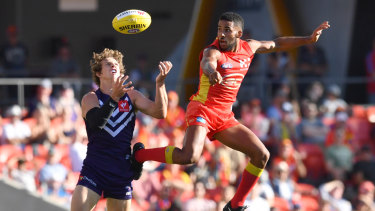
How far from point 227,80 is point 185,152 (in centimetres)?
87

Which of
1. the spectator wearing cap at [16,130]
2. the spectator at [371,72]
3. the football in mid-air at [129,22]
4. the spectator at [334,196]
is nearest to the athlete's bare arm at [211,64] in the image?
the football in mid-air at [129,22]

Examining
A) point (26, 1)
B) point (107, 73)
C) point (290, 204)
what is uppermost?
point (107, 73)

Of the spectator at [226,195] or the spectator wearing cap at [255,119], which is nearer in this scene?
the spectator at [226,195]

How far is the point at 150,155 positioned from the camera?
329 inches

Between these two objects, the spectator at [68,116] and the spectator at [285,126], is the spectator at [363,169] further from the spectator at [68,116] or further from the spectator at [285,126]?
the spectator at [68,116]

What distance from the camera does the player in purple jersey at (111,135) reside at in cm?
785

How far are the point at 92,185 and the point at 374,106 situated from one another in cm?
944

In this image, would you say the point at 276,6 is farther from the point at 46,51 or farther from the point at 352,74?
the point at 46,51

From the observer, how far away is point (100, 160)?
26.2ft

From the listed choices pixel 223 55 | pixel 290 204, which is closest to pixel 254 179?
pixel 223 55

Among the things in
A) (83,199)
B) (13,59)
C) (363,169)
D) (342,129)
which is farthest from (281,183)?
(13,59)

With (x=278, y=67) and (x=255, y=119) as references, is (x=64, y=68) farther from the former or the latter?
(x=278, y=67)

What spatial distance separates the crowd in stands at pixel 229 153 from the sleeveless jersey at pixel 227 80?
3.46 m

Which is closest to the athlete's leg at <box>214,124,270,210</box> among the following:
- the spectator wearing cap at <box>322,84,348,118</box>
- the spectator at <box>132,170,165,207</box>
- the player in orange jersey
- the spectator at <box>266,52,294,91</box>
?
the player in orange jersey
